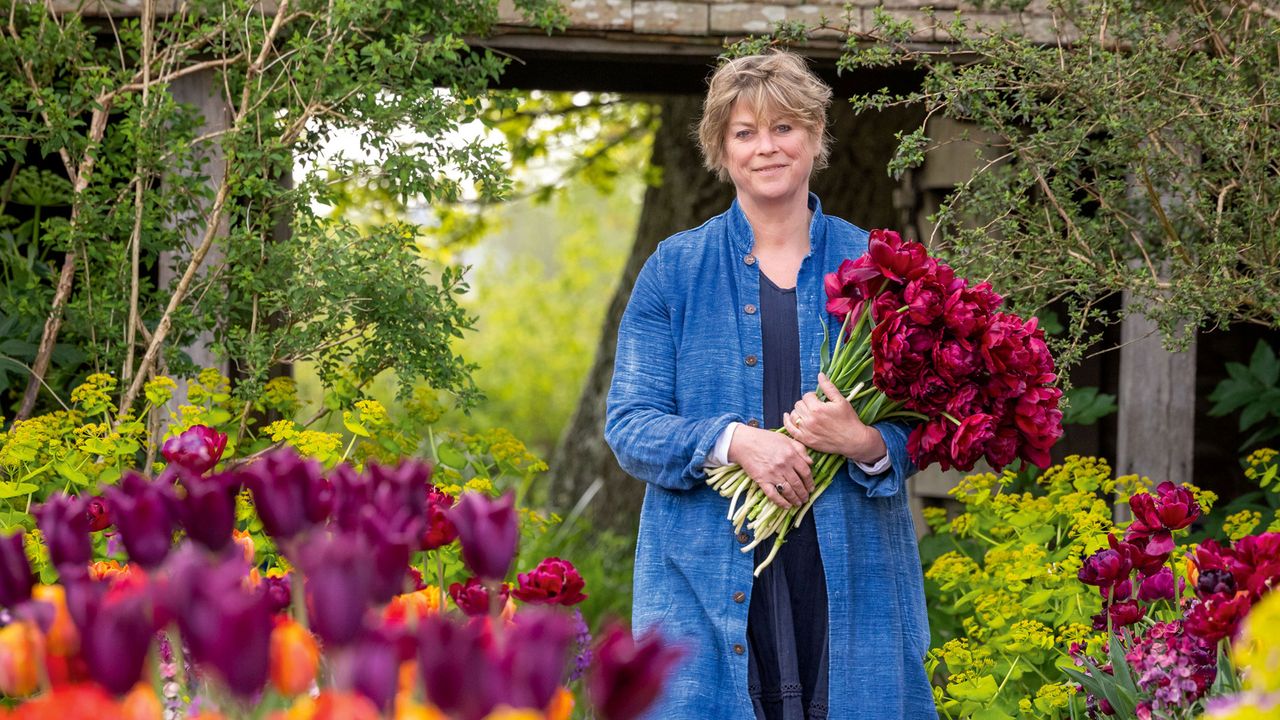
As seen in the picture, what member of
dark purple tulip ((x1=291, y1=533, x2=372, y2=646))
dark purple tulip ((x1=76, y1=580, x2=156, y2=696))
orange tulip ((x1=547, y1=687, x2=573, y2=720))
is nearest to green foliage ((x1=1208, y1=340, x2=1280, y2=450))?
orange tulip ((x1=547, y1=687, x2=573, y2=720))

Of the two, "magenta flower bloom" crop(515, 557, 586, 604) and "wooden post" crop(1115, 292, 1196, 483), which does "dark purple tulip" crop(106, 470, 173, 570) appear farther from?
"wooden post" crop(1115, 292, 1196, 483)

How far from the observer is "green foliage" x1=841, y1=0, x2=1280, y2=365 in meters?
3.27

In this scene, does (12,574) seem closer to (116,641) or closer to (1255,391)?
(116,641)

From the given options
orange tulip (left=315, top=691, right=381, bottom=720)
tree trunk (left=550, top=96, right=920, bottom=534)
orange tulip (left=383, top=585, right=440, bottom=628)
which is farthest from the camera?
tree trunk (left=550, top=96, right=920, bottom=534)

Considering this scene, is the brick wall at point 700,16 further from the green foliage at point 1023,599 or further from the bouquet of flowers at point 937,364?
the bouquet of flowers at point 937,364

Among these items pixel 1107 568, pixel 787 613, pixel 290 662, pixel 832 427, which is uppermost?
pixel 290 662

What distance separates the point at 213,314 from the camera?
12.4ft

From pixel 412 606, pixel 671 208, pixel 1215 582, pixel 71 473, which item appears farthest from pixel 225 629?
pixel 671 208

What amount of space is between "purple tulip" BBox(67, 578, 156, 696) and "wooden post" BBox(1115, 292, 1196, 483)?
4199 millimetres

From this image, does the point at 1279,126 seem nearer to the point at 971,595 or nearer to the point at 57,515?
the point at 971,595

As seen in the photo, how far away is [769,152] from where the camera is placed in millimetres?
2391

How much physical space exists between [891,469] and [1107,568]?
15.8 inches

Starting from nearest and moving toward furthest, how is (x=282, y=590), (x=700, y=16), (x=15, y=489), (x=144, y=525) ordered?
(x=144, y=525) → (x=282, y=590) → (x=15, y=489) → (x=700, y=16)

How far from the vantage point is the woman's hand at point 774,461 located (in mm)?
2234
